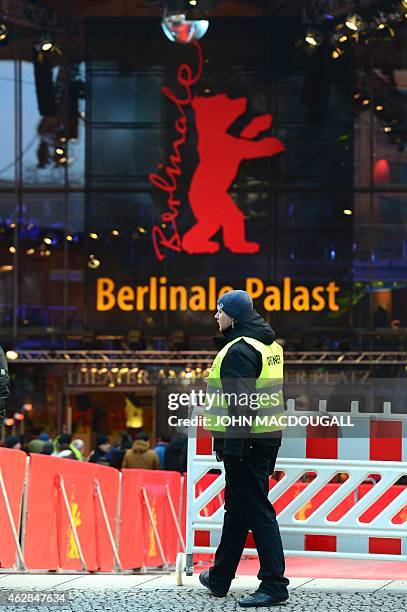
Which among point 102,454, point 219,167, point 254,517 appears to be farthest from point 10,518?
point 219,167

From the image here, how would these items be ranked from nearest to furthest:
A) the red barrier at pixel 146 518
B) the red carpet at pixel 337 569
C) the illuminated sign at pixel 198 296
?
the red carpet at pixel 337 569 → the red barrier at pixel 146 518 → the illuminated sign at pixel 198 296

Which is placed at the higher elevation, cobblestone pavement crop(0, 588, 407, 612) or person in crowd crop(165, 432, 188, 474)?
cobblestone pavement crop(0, 588, 407, 612)

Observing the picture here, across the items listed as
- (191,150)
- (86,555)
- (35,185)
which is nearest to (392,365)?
(191,150)

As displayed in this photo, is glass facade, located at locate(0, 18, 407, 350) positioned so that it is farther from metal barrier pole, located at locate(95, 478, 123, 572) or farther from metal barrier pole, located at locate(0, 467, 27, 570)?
metal barrier pole, located at locate(0, 467, 27, 570)

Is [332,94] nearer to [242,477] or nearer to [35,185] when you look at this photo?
[35,185]

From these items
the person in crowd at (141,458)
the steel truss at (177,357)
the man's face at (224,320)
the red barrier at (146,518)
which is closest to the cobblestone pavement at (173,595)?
the man's face at (224,320)

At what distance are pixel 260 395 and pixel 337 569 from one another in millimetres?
1935

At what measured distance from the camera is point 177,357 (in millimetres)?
22141

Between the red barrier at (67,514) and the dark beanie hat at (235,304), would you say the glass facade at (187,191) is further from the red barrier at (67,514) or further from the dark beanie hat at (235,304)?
the dark beanie hat at (235,304)

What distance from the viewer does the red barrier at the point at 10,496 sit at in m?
8.15

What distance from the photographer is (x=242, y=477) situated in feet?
20.9

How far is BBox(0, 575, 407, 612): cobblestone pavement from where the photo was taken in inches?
238

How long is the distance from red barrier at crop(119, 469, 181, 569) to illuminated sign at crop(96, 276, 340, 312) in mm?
9141

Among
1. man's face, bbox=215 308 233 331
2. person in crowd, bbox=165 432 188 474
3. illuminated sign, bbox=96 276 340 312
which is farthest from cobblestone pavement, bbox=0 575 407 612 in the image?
illuminated sign, bbox=96 276 340 312
